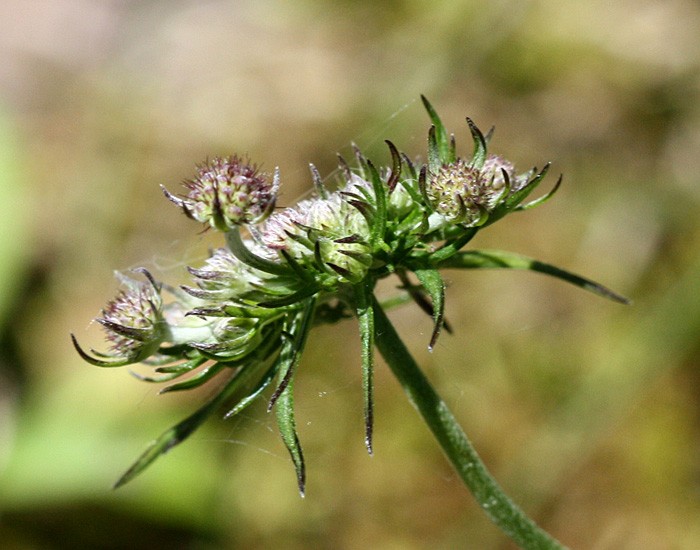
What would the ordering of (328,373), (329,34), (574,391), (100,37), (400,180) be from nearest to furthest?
(400,180), (574,391), (328,373), (329,34), (100,37)

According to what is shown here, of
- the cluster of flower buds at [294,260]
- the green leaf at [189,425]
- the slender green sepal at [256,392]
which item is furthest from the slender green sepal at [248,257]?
the green leaf at [189,425]

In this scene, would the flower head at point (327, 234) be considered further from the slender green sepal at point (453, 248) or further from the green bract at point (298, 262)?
the slender green sepal at point (453, 248)

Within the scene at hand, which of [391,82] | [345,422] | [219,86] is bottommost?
[345,422]

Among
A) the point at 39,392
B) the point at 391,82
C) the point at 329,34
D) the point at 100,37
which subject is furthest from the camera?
the point at 100,37

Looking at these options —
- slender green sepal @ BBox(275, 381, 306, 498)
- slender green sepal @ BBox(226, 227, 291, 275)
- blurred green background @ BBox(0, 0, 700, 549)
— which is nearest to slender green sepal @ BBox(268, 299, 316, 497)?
slender green sepal @ BBox(275, 381, 306, 498)

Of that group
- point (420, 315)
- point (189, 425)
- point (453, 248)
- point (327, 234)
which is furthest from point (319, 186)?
point (420, 315)

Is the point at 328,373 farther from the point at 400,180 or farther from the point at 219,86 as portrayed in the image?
the point at 219,86

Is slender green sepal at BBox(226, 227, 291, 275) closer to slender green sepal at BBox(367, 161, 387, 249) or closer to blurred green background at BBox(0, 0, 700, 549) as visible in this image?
slender green sepal at BBox(367, 161, 387, 249)

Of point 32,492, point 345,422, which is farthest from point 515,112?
point 32,492
